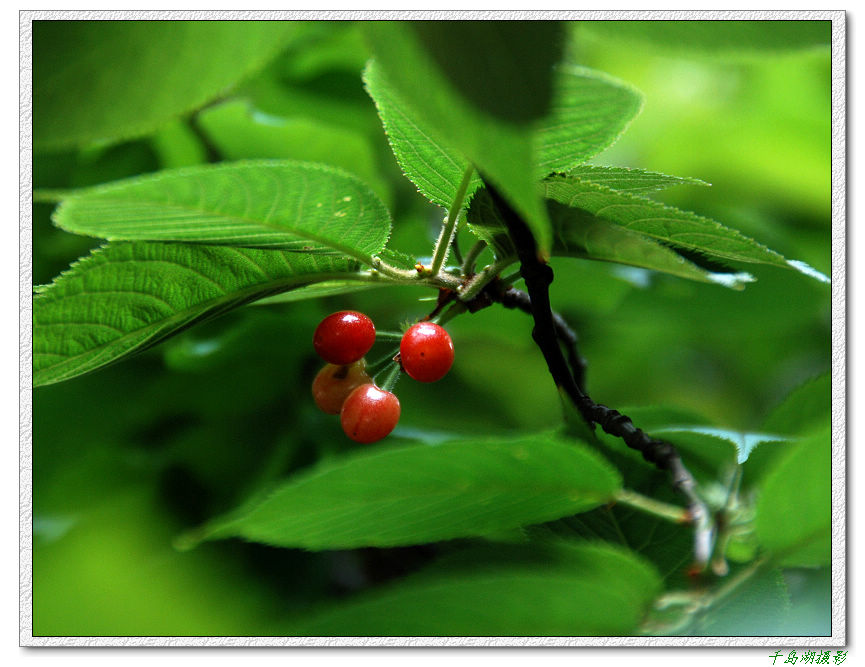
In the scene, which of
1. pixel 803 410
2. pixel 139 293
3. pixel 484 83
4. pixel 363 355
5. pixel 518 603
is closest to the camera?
pixel 484 83

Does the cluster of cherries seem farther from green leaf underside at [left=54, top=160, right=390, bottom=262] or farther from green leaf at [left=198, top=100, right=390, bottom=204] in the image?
green leaf at [left=198, top=100, right=390, bottom=204]

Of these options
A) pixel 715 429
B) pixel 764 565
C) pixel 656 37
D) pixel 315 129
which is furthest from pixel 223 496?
pixel 656 37

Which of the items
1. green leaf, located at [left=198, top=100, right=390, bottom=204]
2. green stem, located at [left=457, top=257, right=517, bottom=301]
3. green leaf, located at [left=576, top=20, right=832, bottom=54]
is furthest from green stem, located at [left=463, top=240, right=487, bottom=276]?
green leaf, located at [left=198, top=100, right=390, bottom=204]

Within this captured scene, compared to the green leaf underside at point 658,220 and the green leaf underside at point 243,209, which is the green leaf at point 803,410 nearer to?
the green leaf underside at point 658,220

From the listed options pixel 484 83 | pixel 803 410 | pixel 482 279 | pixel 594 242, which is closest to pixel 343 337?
pixel 482 279

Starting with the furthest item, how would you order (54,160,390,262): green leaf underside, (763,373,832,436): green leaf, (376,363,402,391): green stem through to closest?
(763,373,832,436): green leaf < (376,363,402,391): green stem < (54,160,390,262): green leaf underside

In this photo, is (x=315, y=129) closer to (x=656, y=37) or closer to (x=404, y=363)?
(x=404, y=363)

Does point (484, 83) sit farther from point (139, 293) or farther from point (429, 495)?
point (139, 293)
